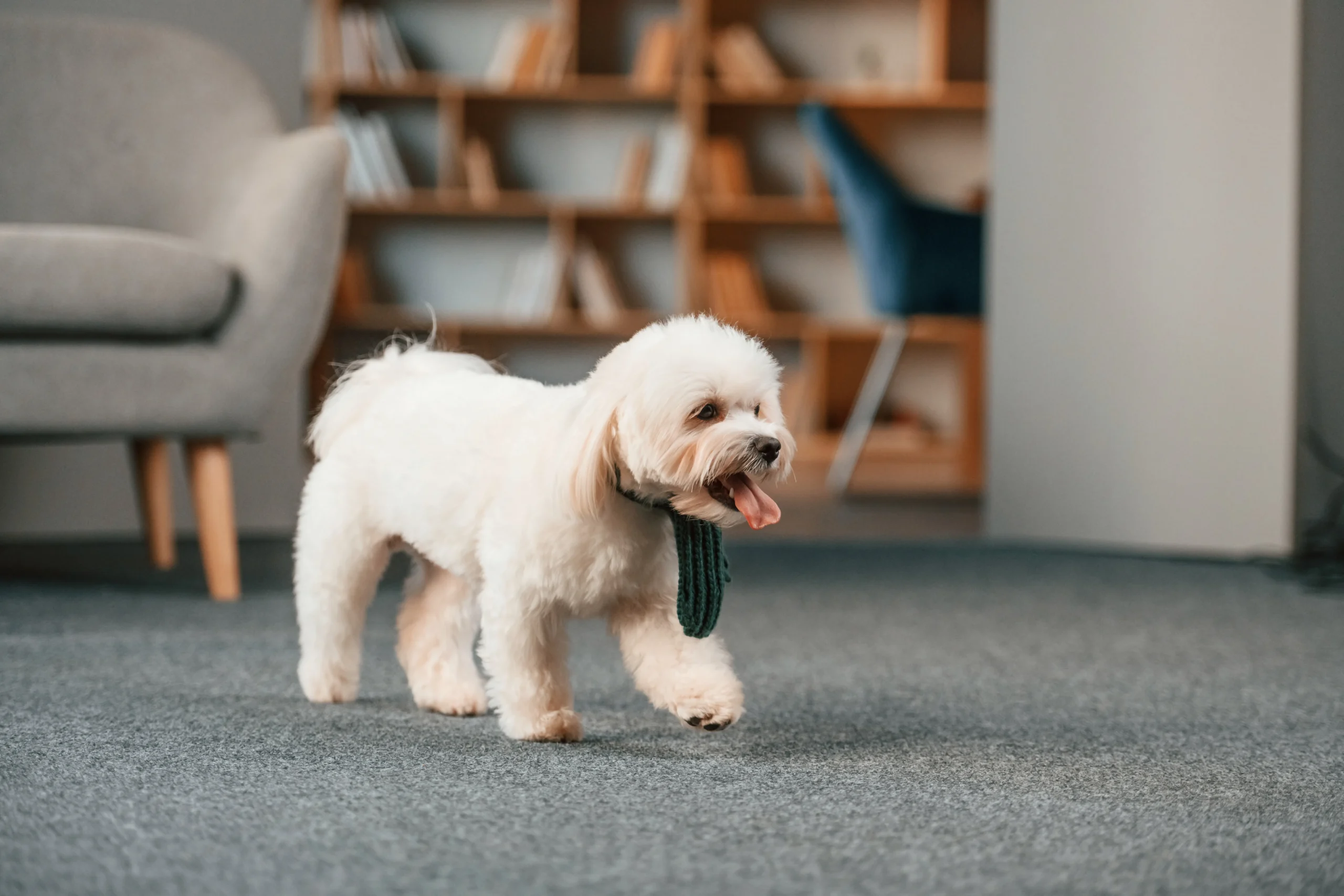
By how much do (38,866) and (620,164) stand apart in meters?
4.85

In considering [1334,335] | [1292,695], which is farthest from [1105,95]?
[1292,695]

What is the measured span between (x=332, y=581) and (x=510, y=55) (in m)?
4.17

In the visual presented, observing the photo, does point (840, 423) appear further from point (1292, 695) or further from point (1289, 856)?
point (1289, 856)

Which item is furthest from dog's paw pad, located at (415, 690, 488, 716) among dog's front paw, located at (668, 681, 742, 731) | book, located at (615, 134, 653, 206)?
book, located at (615, 134, 653, 206)

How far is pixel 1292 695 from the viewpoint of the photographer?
5.12ft

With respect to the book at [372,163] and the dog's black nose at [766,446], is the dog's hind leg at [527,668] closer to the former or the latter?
the dog's black nose at [766,446]

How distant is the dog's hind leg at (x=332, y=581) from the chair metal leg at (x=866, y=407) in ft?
Answer: 10.3

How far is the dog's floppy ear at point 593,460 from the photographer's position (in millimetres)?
1148

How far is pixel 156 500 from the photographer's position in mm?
2736

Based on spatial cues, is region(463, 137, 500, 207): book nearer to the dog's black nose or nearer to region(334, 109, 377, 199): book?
region(334, 109, 377, 199): book

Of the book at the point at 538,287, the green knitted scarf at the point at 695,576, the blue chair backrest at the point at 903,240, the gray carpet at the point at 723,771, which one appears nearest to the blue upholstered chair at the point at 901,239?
the blue chair backrest at the point at 903,240

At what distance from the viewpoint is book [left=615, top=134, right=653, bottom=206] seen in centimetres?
536

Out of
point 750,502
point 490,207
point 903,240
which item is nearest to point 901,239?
point 903,240

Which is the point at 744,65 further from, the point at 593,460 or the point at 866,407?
the point at 593,460
